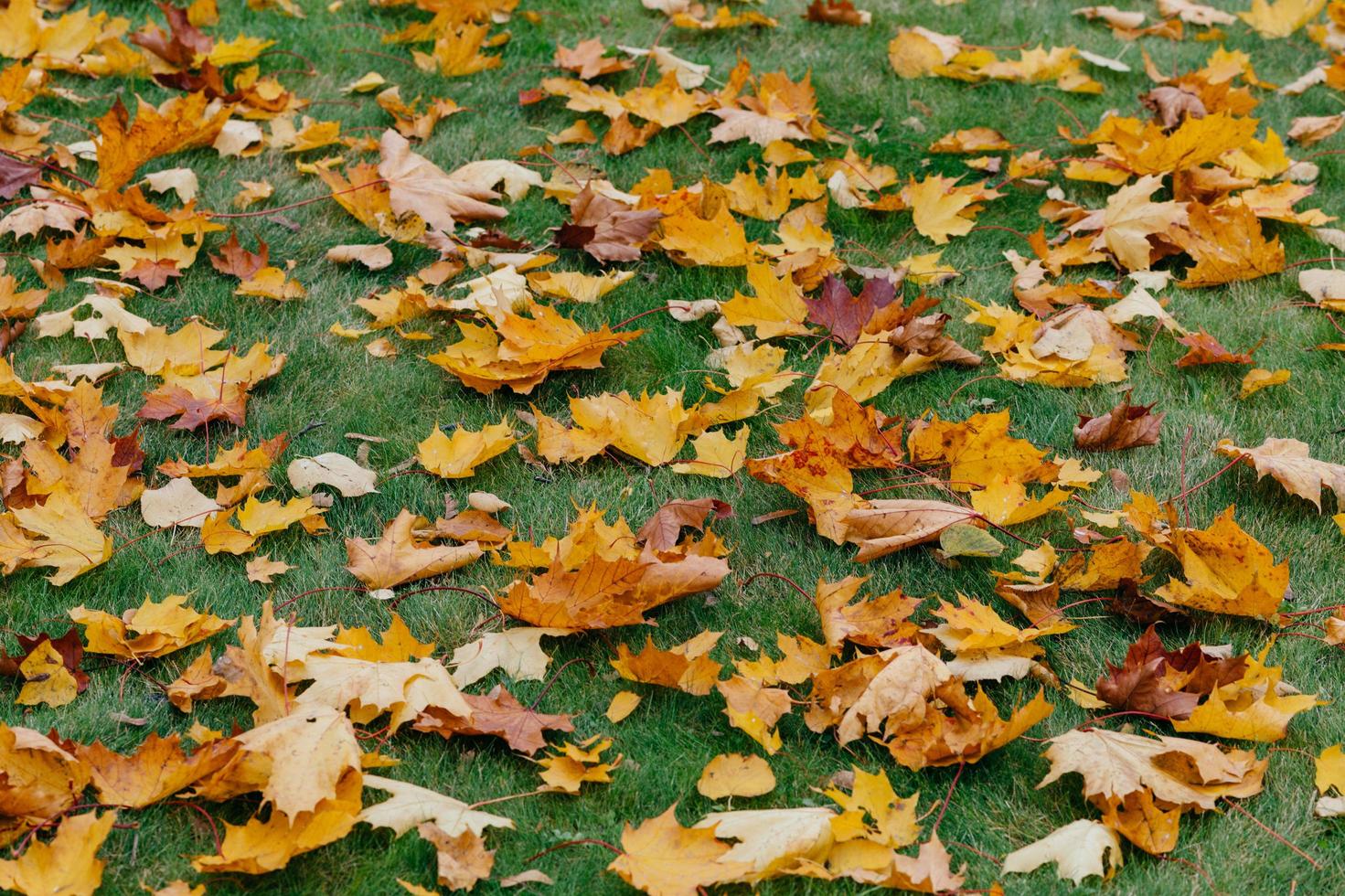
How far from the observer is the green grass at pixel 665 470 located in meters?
1.98

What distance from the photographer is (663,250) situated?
11.5ft

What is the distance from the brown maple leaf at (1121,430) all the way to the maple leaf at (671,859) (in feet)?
4.61

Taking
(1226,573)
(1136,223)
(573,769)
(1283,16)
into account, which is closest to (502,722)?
(573,769)

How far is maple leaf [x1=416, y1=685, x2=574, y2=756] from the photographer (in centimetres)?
210

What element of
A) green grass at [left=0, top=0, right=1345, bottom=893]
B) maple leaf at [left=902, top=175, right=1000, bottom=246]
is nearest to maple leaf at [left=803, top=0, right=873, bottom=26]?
green grass at [left=0, top=0, right=1345, bottom=893]

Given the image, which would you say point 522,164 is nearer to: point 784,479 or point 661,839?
point 784,479

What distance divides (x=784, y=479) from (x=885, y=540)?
0.25 metres

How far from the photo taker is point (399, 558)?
97.0 inches

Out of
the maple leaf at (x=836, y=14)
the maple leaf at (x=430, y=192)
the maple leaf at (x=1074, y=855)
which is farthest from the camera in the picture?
the maple leaf at (x=836, y=14)

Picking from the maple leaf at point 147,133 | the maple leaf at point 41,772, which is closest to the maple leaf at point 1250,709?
the maple leaf at point 41,772

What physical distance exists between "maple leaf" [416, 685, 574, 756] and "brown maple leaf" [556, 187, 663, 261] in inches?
61.4

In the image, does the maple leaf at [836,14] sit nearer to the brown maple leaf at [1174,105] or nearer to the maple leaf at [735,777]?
the brown maple leaf at [1174,105]

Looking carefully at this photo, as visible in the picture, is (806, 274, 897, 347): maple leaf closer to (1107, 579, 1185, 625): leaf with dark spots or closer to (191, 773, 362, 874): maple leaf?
(1107, 579, 1185, 625): leaf with dark spots

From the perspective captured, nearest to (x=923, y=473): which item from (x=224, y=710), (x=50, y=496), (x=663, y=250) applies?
(x=663, y=250)
